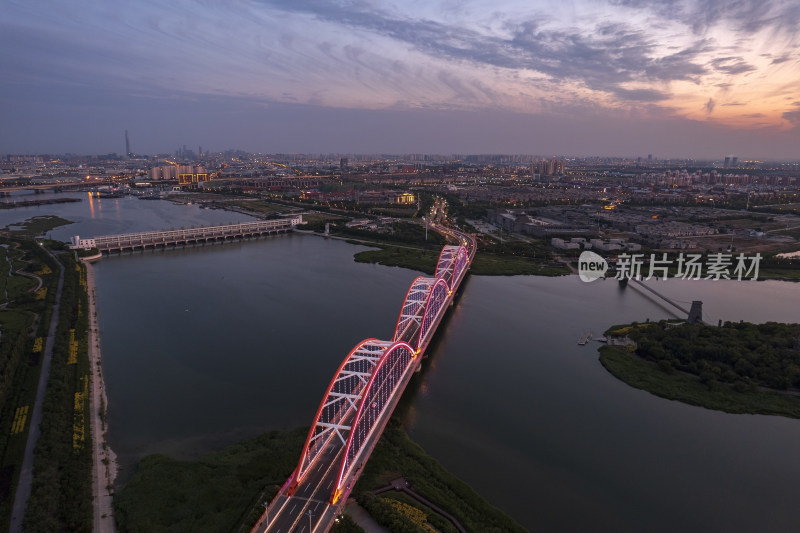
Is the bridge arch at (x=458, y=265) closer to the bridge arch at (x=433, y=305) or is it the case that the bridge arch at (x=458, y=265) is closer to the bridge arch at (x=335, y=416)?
the bridge arch at (x=433, y=305)

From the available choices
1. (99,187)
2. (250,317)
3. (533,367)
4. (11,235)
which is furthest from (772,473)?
(99,187)

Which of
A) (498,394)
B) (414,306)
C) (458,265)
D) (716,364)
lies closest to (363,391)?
(498,394)

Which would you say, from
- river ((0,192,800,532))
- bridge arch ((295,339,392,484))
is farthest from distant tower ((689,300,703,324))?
bridge arch ((295,339,392,484))

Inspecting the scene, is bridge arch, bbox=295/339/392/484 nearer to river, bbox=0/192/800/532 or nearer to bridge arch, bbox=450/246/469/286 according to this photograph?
river, bbox=0/192/800/532

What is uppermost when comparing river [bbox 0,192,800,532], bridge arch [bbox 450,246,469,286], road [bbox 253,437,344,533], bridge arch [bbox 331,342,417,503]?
bridge arch [bbox 450,246,469,286]

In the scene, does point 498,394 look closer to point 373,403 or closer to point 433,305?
point 373,403

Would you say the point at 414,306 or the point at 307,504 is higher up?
the point at 414,306

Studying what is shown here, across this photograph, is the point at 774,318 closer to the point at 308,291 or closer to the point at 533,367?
the point at 533,367
